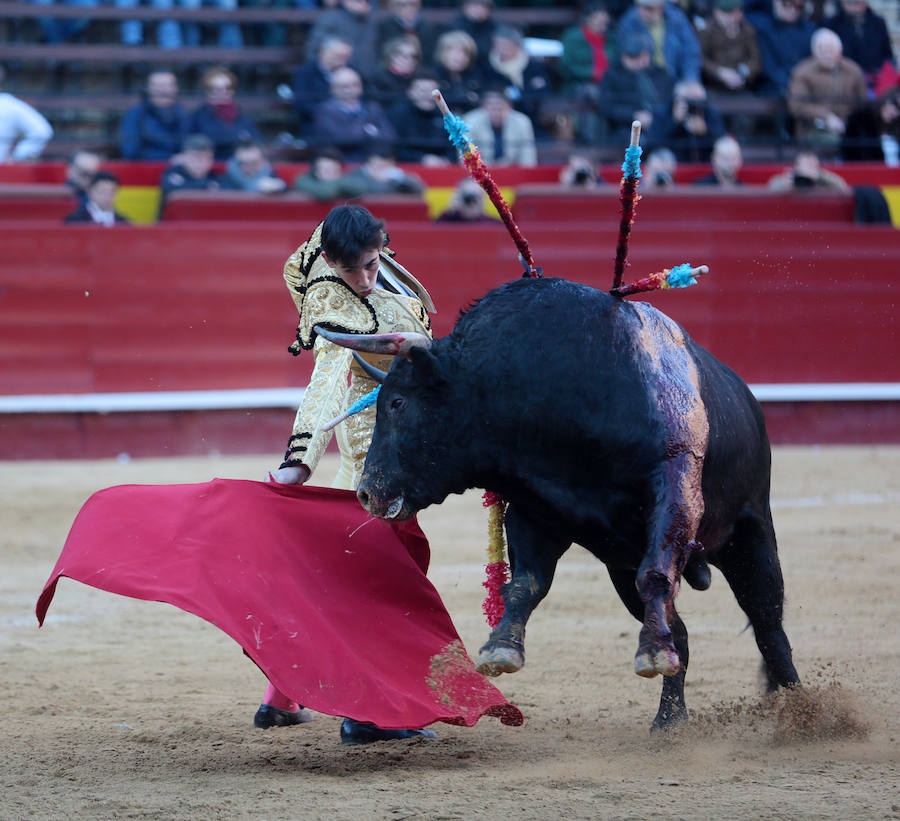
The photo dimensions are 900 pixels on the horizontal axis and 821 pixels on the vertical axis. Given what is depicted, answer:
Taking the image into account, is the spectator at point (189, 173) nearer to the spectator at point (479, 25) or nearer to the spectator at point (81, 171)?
the spectator at point (81, 171)

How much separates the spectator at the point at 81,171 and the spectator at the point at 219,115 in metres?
0.64

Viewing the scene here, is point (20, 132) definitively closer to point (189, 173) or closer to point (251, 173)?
point (189, 173)

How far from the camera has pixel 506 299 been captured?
3059mm

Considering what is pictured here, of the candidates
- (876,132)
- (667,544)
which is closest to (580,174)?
(876,132)

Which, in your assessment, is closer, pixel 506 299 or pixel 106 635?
pixel 506 299

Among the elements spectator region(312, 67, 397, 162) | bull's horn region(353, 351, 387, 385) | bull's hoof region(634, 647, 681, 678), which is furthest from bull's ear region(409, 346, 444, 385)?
spectator region(312, 67, 397, 162)

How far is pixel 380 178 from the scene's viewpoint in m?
8.22

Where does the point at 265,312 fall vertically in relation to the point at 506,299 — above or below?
below

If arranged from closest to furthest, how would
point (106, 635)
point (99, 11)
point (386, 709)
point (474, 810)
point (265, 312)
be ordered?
point (474, 810), point (386, 709), point (106, 635), point (265, 312), point (99, 11)

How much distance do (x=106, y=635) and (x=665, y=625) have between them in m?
2.34

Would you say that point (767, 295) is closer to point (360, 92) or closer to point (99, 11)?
point (360, 92)

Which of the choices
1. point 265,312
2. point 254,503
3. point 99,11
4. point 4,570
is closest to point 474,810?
point 254,503

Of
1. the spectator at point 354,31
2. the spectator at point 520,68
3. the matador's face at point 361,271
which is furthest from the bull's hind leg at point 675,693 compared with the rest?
the spectator at point 354,31

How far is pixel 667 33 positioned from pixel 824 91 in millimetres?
1026
